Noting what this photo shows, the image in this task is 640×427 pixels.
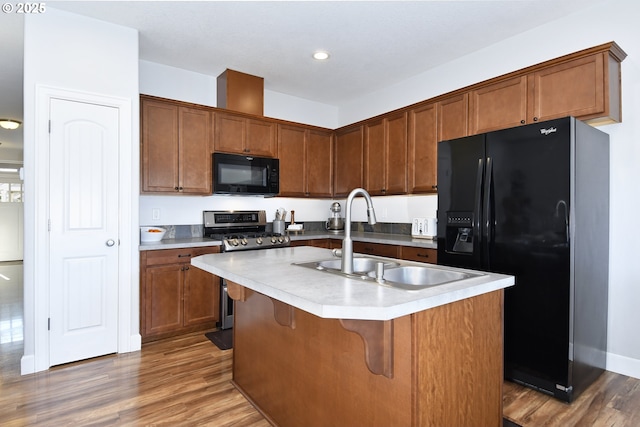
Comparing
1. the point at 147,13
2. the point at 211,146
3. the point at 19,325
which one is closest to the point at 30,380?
the point at 19,325

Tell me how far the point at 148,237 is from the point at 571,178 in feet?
11.2

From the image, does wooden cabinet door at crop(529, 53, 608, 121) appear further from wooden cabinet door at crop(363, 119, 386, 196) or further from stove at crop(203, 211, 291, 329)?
stove at crop(203, 211, 291, 329)

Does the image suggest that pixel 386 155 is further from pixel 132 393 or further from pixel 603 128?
pixel 132 393

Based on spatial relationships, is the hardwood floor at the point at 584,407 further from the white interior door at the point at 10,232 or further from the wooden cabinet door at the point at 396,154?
the white interior door at the point at 10,232

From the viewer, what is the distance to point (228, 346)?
121 inches

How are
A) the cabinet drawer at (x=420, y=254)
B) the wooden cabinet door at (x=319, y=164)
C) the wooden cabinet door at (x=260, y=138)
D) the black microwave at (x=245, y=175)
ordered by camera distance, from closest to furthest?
the cabinet drawer at (x=420, y=254) < the black microwave at (x=245, y=175) < the wooden cabinet door at (x=260, y=138) < the wooden cabinet door at (x=319, y=164)

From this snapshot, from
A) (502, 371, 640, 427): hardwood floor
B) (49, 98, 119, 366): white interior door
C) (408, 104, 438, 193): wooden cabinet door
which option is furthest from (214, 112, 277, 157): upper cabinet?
(502, 371, 640, 427): hardwood floor

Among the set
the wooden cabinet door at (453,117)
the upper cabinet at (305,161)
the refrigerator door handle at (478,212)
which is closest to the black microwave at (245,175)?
the upper cabinet at (305,161)

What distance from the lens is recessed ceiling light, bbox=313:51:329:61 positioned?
340 centimetres

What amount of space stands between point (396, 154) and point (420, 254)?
47.7 inches

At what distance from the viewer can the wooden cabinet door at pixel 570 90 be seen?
2382mm

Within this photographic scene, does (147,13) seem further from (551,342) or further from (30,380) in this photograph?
(551,342)

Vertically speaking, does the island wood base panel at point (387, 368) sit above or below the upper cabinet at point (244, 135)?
below

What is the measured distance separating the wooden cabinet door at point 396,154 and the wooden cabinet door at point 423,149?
0.08 metres
